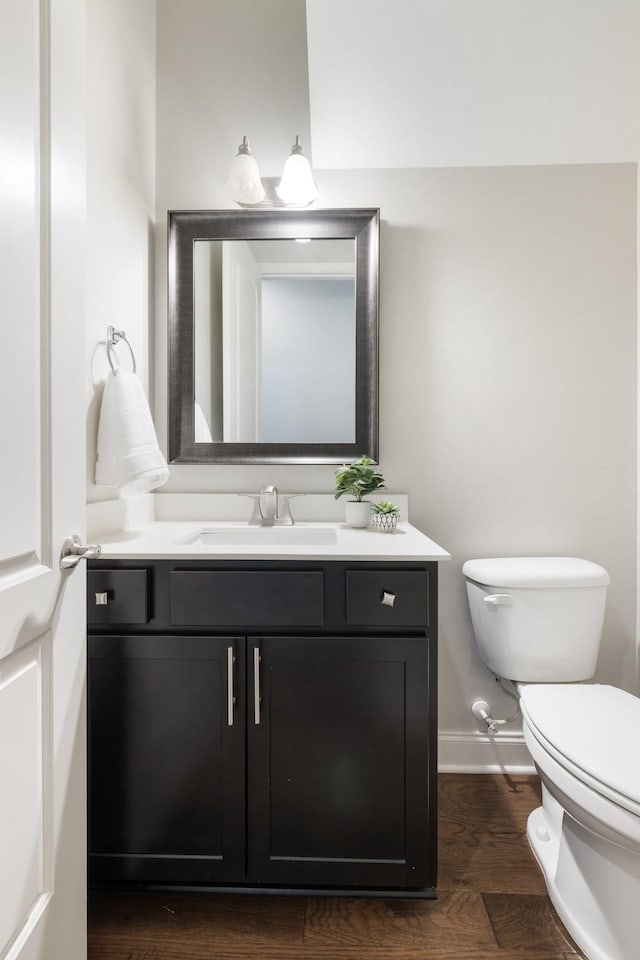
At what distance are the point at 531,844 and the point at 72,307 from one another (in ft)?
5.62

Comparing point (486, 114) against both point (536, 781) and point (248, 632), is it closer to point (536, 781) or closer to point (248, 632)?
point (248, 632)

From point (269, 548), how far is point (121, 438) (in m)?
0.51

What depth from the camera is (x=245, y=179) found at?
5.71 feet

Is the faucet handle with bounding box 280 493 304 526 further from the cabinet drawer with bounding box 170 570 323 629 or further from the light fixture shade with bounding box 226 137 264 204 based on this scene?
the light fixture shade with bounding box 226 137 264 204

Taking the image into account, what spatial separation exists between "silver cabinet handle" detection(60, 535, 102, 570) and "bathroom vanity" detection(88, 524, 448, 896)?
0.34 metres

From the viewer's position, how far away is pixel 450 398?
6.14ft

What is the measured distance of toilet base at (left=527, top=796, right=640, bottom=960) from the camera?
3.56 feet

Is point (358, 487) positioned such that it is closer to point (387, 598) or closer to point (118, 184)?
point (387, 598)

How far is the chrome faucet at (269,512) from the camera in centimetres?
177

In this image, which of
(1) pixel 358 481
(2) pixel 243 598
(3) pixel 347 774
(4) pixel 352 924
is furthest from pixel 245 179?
(4) pixel 352 924

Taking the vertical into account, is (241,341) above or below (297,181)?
below

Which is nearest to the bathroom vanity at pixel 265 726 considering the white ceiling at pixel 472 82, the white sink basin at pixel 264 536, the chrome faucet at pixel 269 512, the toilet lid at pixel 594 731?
the toilet lid at pixel 594 731

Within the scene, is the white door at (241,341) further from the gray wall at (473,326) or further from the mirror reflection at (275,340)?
the gray wall at (473,326)

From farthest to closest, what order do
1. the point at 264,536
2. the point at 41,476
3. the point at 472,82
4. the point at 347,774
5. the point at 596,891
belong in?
the point at 264,536 → the point at 472,82 → the point at 347,774 → the point at 596,891 → the point at 41,476
